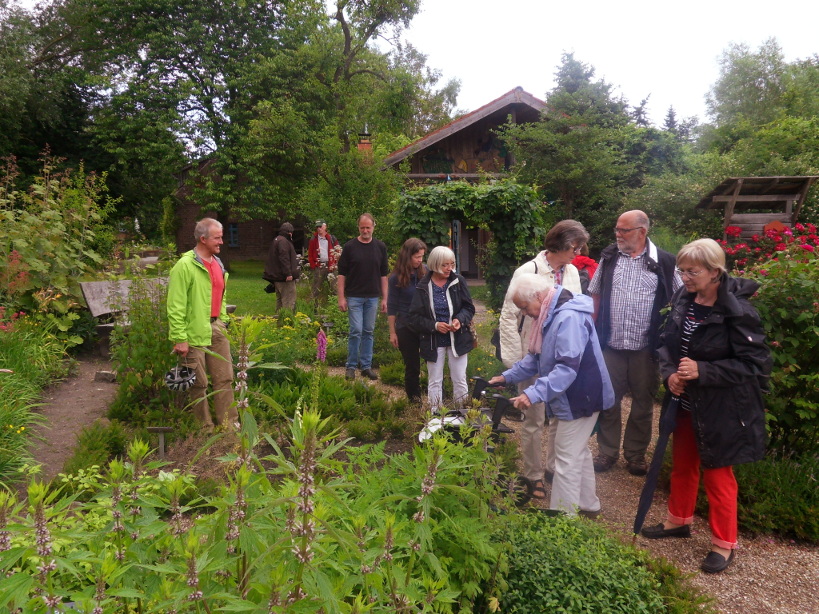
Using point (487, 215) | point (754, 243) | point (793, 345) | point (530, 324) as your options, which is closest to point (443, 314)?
point (530, 324)

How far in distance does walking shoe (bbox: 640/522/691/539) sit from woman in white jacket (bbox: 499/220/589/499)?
75cm

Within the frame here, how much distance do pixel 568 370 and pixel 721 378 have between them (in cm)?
84

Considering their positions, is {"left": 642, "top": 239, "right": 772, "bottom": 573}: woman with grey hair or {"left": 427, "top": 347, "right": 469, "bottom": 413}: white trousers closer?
{"left": 642, "top": 239, "right": 772, "bottom": 573}: woman with grey hair

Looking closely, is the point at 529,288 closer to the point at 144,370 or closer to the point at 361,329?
the point at 144,370

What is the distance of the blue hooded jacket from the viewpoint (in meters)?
3.40

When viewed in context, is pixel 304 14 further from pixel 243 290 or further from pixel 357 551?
pixel 357 551

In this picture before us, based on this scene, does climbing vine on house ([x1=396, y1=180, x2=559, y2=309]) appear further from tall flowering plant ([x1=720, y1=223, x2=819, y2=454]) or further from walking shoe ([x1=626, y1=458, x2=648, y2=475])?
tall flowering plant ([x1=720, y1=223, x2=819, y2=454])

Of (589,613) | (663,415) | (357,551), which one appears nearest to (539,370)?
(663,415)

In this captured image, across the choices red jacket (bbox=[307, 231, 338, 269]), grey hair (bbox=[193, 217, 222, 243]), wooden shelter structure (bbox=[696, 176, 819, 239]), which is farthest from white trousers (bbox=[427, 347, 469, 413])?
wooden shelter structure (bbox=[696, 176, 819, 239])

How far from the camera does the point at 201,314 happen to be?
15.8ft

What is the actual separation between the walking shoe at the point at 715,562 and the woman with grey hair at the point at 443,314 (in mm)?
2275

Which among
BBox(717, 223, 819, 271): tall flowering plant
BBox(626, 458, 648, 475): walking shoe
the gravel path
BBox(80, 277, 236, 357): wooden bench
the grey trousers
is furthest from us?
BBox(717, 223, 819, 271): tall flowering plant

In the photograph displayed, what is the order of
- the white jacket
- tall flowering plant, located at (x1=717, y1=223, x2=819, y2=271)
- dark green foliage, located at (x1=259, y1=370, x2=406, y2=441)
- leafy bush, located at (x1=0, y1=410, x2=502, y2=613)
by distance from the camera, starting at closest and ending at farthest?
leafy bush, located at (x1=0, y1=410, x2=502, y2=613) → the white jacket → dark green foliage, located at (x1=259, y1=370, x2=406, y2=441) → tall flowering plant, located at (x1=717, y1=223, x2=819, y2=271)

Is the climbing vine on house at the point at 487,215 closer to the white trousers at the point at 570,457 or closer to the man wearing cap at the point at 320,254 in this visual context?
the man wearing cap at the point at 320,254
